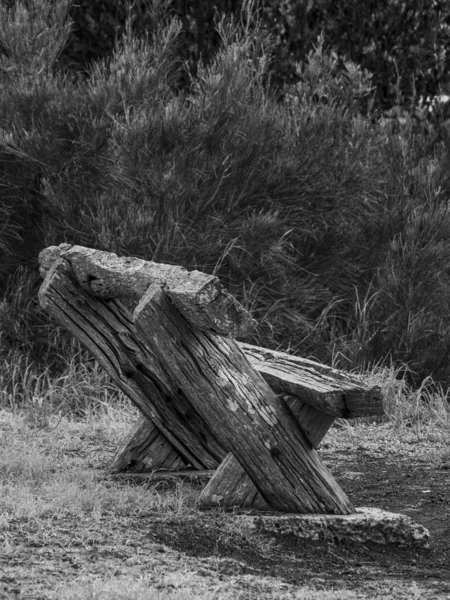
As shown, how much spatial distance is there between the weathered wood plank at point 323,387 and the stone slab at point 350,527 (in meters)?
0.48

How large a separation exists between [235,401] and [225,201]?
3.95 meters

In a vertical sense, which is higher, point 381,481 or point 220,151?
point 220,151

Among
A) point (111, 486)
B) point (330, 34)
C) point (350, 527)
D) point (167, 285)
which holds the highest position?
point (330, 34)

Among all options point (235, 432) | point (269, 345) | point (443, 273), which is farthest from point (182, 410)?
point (443, 273)

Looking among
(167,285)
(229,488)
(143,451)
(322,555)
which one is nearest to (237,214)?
(143,451)

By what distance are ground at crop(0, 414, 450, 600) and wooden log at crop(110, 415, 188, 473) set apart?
0.43 ft

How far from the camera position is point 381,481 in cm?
570

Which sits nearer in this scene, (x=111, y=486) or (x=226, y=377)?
(x=226, y=377)

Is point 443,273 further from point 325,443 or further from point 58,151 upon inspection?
point 58,151

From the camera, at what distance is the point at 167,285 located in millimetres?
Result: 4047

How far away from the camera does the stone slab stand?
4.24 meters

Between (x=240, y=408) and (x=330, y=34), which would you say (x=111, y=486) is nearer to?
(x=240, y=408)

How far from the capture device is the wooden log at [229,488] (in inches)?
172

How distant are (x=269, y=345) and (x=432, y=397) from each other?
48.8 inches
